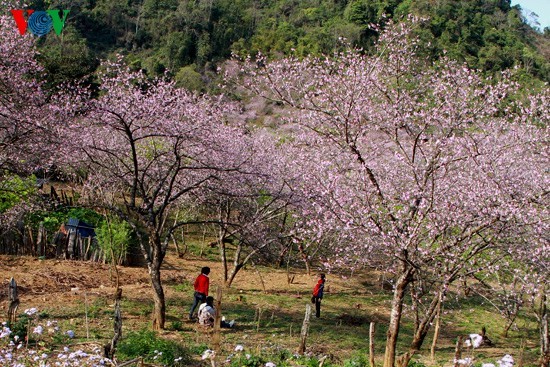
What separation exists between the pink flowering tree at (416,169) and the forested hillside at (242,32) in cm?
3926

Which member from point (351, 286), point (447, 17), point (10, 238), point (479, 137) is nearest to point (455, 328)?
point (351, 286)

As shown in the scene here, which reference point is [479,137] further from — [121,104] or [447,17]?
[447,17]

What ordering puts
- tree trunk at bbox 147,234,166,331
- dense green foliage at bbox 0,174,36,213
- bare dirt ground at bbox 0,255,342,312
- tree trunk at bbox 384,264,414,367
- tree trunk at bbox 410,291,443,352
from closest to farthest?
tree trunk at bbox 384,264,414,367, tree trunk at bbox 410,291,443,352, tree trunk at bbox 147,234,166,331, bare dirt ground at bbox 0,255,342,312, dense green foliage at bbox 0,174,36,213

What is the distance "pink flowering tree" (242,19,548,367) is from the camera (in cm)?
820

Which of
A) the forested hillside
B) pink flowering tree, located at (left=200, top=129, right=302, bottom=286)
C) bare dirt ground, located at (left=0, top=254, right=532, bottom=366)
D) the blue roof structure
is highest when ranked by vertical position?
the forested hillside

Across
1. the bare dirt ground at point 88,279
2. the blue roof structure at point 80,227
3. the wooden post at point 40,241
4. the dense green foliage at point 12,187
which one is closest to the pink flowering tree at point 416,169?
the bare dirt ground at point 88,279

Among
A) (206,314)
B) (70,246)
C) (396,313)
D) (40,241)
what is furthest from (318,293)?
(40,241)

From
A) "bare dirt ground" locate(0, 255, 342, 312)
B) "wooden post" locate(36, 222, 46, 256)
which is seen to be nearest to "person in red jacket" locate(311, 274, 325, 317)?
"bare dirt ground" locate(0, 255, 342, 312)

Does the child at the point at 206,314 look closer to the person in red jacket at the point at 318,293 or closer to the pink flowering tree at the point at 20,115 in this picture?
the person in red jacket at the point at 318,293

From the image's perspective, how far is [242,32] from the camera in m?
68.0

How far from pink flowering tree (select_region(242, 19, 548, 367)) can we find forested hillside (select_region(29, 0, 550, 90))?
39.3 meters

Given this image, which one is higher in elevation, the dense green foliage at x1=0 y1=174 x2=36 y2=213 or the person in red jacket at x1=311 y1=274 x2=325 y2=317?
the dense green foliage at x1=0 y1=174 x2=36 y2=213

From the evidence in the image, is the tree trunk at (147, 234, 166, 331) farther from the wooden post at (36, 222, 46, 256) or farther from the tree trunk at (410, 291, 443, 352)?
the wooden post at (36, 222, 46, 256)

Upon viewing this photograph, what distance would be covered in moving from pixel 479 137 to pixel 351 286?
398 inches
